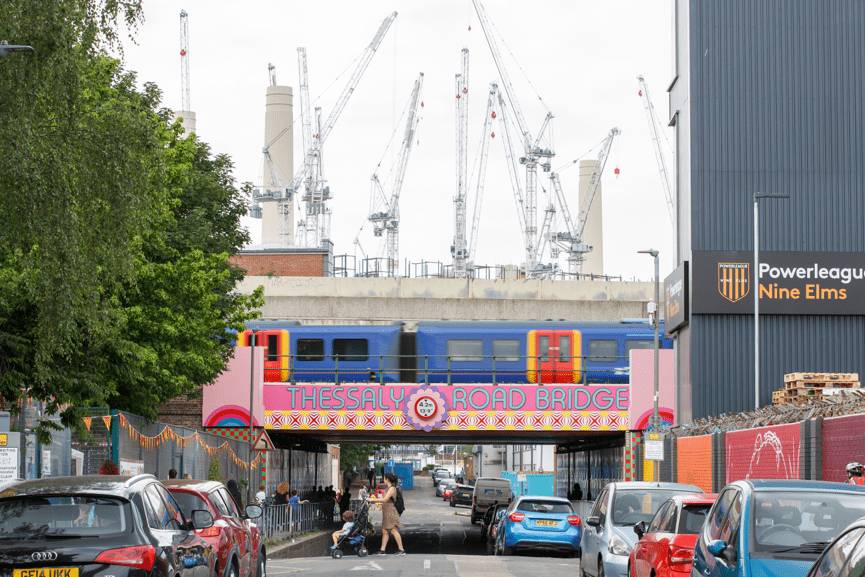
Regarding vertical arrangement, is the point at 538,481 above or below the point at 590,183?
below

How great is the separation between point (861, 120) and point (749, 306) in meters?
5.80

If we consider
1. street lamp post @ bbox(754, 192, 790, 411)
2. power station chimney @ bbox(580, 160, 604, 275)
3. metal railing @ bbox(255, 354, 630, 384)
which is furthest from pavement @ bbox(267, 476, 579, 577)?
power station chimney @ bbox(580, 160, 604, 275)

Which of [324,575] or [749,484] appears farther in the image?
[324,575]

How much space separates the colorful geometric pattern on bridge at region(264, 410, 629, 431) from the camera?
45.1 meters

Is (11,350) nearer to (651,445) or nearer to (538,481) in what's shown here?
(651,445)

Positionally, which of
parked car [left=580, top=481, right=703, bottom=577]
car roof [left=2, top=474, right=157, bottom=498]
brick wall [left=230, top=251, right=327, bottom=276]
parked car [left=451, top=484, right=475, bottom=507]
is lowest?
Answer: parked car [left=451, top=484, right=475, bottom=507]

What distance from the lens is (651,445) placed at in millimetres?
34719

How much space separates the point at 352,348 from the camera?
50188 millimetres

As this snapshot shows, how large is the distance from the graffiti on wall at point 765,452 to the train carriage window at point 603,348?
70.9 ft

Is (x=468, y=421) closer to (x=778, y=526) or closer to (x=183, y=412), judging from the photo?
(x=183, y=412)

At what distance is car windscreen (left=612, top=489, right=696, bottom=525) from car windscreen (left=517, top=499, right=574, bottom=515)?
521 inches

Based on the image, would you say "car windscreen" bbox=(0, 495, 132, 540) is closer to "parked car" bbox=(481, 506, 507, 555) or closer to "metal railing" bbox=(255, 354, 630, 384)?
"parked car" bbox=(481, 506, 507, 555)

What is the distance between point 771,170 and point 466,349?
14.9 meters

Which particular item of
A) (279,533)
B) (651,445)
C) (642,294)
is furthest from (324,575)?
(642,294)
